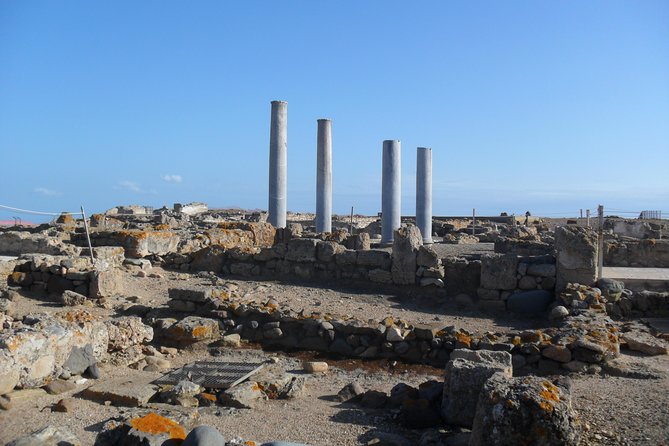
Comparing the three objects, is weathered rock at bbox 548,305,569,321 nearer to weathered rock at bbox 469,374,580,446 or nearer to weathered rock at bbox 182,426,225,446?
weathered rock at bbox 469,374,580,446

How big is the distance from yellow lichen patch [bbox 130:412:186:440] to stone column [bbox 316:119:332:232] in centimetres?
1812

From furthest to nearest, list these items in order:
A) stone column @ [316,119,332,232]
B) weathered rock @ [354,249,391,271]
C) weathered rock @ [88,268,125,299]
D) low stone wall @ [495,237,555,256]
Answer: stone column @ [316,119,332,232] < low stone wall @ [495,237,555,256] < weathered rock @ [354,249,391,271] < weathered rock @ [88,268,125,299]

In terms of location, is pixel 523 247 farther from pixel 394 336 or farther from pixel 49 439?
pixel 49 439

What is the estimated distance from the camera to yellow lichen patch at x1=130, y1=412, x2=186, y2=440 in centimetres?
416

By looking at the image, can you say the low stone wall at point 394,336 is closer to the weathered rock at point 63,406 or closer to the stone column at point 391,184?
the weathered rock at point 63,406

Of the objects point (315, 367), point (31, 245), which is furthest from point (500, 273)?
point (31, 245)

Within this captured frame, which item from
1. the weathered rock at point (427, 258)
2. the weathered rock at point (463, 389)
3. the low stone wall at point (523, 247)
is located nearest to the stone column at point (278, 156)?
the low stone wall at point (523, 247)

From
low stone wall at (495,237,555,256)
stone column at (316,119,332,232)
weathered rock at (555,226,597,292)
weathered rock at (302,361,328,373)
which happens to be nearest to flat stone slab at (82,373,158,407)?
weathered rock at (302,361,328,373)

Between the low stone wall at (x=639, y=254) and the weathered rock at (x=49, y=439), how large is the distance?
1295cm

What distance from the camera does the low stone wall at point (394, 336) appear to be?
7.08 metres

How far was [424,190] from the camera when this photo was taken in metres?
22.8

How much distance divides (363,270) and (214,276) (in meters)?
3.06

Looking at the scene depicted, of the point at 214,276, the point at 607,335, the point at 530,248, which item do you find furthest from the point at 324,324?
the point at 530,248

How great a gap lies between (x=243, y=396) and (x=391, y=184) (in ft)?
53.9
